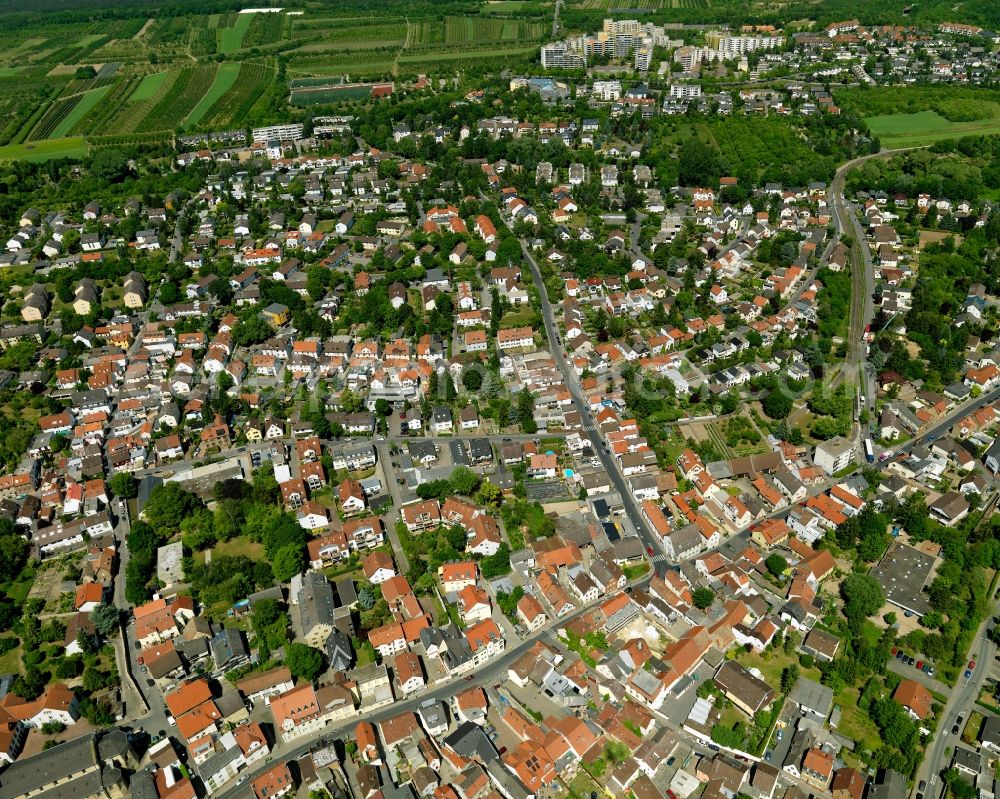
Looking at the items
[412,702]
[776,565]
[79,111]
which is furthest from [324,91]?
[412,702]

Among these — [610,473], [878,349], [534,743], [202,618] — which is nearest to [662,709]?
[534,743]

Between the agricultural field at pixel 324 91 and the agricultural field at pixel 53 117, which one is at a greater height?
the agricultural field at pixel 324 91

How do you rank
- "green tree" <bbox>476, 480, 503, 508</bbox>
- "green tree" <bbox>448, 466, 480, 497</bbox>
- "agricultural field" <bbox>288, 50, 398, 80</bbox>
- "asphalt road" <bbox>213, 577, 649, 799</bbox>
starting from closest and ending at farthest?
"asphalt road" <bbox>213, 577, 649, 799</bbox> < "green tree" <bbox>476, 480, 503, 508</bbox> < "green tree" <bbox>448, 466, 480, 497</bbox> < "agricultural field" <bbox>288, 50, 398, 80</bbox>

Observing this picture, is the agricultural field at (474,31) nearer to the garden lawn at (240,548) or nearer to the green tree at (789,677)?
the garden lawn at (240,548)

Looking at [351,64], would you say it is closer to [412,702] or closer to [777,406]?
[777,406]

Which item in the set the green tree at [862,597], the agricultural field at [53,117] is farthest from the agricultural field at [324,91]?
the green tree at [862,597]

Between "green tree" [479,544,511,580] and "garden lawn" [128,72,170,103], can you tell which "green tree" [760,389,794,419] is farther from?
"garden lawn" [128,72,170,103]

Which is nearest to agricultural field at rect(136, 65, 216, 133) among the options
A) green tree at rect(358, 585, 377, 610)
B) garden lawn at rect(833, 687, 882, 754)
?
green tree at rect(358, 585, 377, 610)
